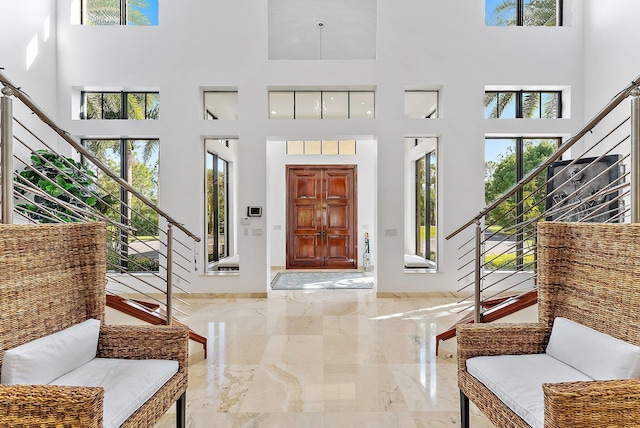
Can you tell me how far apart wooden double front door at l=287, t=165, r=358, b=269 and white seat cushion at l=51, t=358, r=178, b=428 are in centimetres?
646

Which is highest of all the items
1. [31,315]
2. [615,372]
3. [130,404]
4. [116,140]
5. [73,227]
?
[116,140]

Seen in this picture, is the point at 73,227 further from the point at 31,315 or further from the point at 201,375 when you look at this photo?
the point at 201,375

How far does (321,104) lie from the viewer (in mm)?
5910

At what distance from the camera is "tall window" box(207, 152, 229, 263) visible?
607cm

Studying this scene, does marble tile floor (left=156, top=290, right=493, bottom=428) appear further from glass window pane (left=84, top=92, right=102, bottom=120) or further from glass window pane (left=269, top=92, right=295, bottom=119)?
glass window pane (left=84, top=92, right=102, bottom=120)

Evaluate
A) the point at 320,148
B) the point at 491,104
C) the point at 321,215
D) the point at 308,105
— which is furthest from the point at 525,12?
the point at 321,215

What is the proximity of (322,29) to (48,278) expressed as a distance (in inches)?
252

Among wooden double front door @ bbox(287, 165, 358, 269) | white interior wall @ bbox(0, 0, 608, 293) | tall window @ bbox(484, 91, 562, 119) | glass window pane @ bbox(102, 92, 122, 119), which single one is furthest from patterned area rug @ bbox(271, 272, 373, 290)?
glass window pane @ bbox(102, 92, 122, 119)

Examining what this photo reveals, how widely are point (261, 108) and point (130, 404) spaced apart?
15.7ft

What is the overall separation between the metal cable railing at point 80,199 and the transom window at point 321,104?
2518 millimetres

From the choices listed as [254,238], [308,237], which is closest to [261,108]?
[254,238]

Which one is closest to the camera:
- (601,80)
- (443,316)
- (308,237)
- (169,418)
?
(169,418)

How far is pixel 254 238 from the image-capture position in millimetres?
5680

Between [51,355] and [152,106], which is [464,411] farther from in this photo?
[152,106]
